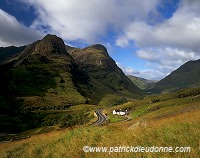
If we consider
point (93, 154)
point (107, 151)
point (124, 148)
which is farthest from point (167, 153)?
point (93, 154)

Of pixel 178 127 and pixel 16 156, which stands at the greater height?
pixel 178 127

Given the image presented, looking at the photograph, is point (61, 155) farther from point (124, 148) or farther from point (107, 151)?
point (124, 148)

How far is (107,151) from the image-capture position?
9000 millimetres

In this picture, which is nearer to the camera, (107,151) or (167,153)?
(167,153)

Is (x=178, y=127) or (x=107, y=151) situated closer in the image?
(x=107, y=151)

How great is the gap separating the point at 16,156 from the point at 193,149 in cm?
1004

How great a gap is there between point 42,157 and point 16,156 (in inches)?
121

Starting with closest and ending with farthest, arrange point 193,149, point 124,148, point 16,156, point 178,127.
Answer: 1. point 193,149
2. point 124,148
3. point 178,127
4. point 16,156

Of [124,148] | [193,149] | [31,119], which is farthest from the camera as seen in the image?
[31,119]

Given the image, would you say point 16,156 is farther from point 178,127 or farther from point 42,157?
point 178,127

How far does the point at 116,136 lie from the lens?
35.4 ft

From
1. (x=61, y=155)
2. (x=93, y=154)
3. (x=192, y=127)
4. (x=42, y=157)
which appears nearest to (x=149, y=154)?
(x=93, y=154)

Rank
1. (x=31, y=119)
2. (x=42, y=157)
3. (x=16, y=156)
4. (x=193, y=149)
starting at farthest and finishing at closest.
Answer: (x=31, y=119)
(x=16, y=156)
(x=42, y=157)
(x=193, y=149)

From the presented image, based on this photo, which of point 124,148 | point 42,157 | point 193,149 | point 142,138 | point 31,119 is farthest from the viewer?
point 31,119
